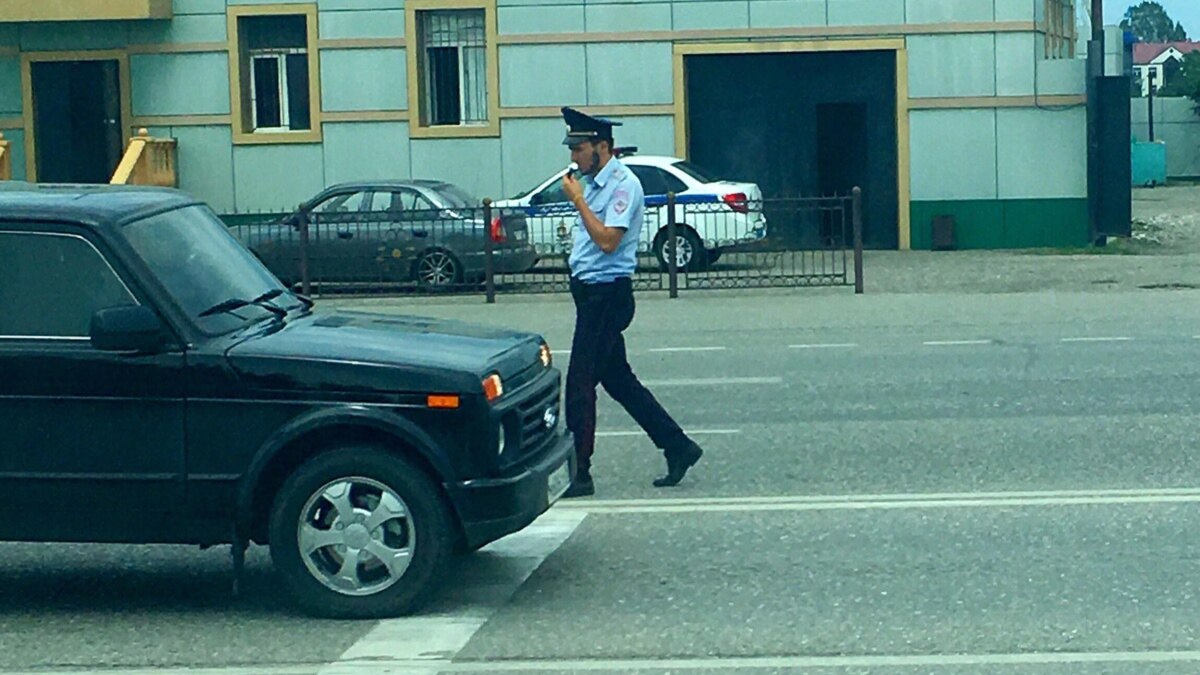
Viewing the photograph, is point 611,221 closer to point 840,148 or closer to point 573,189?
point 573,189

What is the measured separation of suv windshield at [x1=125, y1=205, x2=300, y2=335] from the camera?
7.47 meters

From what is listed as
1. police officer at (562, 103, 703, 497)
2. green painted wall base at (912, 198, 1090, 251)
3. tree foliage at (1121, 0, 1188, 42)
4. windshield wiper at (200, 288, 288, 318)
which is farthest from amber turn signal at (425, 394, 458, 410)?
tree foliage at (1121, 0, 1188, 42)

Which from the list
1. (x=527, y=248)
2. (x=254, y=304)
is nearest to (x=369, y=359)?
(x=254, y=304)

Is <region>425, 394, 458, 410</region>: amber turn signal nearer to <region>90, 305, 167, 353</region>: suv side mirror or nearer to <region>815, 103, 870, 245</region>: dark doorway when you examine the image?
<region>90, 305, 167, 353</region>: suv side mirror

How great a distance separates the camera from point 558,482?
7848 millimetres

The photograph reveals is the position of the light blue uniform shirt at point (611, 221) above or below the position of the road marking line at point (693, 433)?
above

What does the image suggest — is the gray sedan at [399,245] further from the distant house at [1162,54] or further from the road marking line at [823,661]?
the distant house at [1162,54]

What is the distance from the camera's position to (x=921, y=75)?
27.8m

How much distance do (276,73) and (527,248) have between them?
868 centimetres

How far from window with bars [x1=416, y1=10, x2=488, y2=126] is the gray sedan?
670cm

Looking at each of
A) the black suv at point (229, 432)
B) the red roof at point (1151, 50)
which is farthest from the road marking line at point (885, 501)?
the red roof at point (1151, 50)

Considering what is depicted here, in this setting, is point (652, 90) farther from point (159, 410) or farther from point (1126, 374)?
point (159, 410)

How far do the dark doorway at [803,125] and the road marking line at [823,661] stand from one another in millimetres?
21885

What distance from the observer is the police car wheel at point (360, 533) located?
7191 millimetres
